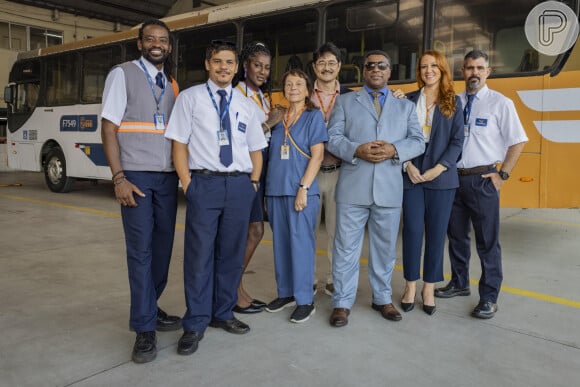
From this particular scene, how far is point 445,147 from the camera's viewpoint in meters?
3.57

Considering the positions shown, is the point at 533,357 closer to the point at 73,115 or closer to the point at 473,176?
the point at 473,176

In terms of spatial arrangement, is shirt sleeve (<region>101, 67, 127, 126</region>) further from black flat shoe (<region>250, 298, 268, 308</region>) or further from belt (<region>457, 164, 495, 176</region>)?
belt (<region>457, 164, 495, 176</region>)

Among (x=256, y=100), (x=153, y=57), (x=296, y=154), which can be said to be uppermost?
(x=153, y=57)

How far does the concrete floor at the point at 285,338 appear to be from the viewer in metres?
2.70

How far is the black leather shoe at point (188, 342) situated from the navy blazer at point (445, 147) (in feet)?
5.73

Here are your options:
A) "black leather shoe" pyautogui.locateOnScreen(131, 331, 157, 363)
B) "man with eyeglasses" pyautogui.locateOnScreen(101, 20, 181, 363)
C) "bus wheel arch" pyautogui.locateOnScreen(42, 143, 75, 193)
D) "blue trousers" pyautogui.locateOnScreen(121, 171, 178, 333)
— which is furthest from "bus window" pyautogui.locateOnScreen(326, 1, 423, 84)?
"bus wheel arch" pyautogui.locateOnScreen(42, 143, 75, 193)

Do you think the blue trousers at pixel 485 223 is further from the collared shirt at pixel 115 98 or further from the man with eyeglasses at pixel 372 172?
the collared shirt at pixel 115 98

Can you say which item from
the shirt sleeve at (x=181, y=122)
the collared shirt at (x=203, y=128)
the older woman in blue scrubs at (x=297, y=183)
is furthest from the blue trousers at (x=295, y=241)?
the shirt sleeve at (x=181, y=122)

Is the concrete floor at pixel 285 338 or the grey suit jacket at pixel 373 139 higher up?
the grey suit jacket at pixel 373 139

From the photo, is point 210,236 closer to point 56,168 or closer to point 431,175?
point 431,175

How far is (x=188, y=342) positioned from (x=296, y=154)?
138 cm

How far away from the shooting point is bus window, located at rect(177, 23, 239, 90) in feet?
25.3

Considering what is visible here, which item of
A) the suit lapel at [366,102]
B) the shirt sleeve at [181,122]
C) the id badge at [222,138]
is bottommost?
the id badge at [222,138]

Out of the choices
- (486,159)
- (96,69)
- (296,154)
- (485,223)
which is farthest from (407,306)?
(96,69)
